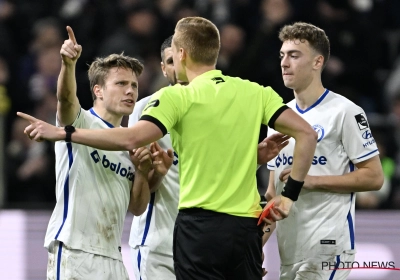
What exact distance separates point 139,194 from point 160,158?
0.39 m

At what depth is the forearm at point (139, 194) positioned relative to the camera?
18.0ft

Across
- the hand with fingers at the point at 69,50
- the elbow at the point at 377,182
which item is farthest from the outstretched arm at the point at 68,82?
the elbow at the point at 377,182

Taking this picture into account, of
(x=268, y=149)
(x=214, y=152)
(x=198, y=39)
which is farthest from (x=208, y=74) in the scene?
(x=268, y=149)

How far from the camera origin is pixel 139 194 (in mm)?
5496

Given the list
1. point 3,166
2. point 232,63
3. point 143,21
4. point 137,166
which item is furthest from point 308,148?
point 143,21

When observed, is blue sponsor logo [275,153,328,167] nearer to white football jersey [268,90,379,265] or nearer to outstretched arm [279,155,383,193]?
white football jersey [268,90,379,265]

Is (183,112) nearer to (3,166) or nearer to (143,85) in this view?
(3,166)

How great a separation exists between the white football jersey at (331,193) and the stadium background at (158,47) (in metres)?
3.47

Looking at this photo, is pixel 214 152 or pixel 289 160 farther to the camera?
pixel 289 160

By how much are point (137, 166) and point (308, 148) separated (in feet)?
4.14

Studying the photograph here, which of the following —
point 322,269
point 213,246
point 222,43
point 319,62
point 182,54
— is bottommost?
point 322,269

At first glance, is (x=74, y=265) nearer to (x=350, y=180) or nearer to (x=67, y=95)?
(x=67, y=95)

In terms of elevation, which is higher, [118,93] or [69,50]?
[69,50]

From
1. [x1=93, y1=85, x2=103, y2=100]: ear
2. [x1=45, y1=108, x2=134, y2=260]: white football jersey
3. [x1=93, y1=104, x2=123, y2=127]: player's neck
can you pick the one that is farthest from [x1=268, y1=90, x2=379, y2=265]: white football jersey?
[x1=93, y1=85, x2=103, y2=100]: ear
